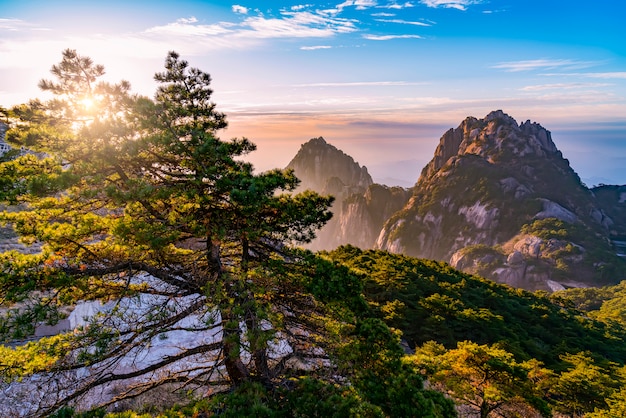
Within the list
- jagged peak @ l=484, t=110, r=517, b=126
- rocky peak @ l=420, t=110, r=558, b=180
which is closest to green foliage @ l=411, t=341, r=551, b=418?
rocky peak @ l=420, t=110, r=558, b=180

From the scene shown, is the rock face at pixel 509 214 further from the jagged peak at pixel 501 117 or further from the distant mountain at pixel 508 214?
the jagged peak at pixel 501 117

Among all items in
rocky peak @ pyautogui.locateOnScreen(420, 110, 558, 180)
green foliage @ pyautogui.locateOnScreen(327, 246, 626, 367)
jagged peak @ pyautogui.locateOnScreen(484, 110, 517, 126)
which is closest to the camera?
green foliage @ pyautogui.locateOnScreen(327, 246, 626, 367)

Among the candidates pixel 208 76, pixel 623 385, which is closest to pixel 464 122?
pixel 623 385

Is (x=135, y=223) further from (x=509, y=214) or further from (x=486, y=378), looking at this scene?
(x=509, y=214)

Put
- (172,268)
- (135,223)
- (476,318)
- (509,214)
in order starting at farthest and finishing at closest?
(509,214) → (476,318) → (172,268) → (135,223)

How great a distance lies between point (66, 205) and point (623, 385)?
27.4m

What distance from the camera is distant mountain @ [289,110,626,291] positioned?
8181 cm

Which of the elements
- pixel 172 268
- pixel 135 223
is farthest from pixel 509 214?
pixel 135 223

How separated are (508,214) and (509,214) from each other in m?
0.28

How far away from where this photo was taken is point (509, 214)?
10544 cm

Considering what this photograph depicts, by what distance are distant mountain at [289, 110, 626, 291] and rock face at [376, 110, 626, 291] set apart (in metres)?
0.27

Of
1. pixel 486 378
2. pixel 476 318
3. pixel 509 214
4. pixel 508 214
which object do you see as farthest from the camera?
pixel 508 214

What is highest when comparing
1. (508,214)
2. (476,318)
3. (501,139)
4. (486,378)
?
(501,139)

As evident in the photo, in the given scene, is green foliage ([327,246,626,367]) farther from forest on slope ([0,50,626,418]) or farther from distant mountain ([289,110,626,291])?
distant mountain ([289,110,626,291])
